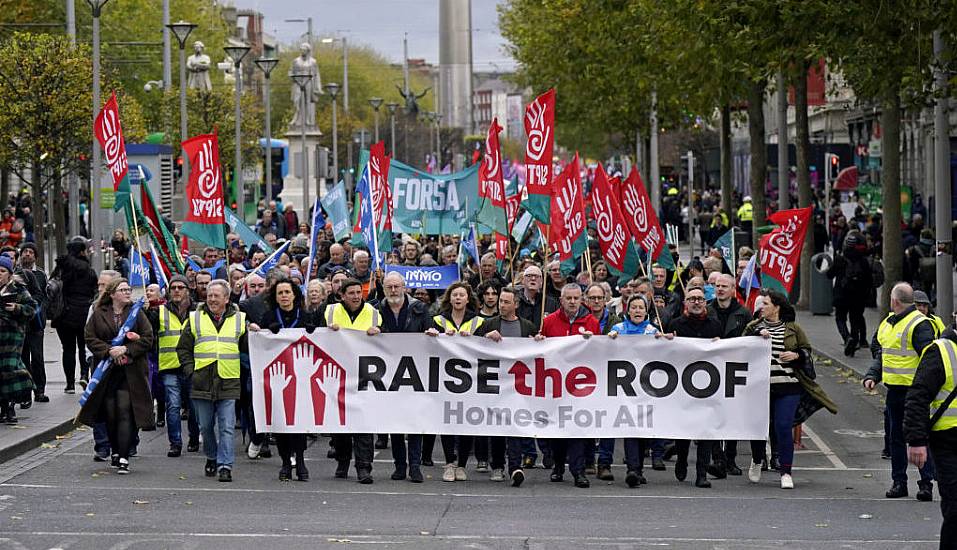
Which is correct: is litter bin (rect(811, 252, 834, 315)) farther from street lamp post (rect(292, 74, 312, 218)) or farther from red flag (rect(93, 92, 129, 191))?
street lamp post (rect(292, 74, 312, 218))

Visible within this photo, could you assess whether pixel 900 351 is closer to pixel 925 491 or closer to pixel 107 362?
pixel 925 491

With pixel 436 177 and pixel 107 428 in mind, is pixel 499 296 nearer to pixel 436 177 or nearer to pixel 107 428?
pixel 107 428

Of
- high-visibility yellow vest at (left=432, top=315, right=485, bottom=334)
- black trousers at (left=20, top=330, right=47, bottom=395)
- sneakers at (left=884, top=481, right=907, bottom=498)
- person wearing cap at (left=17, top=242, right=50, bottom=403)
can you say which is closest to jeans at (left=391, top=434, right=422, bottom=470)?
high-visibility yellow vest at (left=432, top=315, right=485, bottom=334)

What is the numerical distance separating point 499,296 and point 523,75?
155 feet

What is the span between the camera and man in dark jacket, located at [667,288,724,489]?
1354cm

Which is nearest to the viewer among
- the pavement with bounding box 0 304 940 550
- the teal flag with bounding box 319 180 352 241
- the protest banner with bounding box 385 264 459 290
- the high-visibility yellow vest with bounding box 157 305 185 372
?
the pavement with bounding box 0 304 940 550

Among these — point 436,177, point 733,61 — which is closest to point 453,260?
point 436,177

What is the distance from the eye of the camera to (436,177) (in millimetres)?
23156

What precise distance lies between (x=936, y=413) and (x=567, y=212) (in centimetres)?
925

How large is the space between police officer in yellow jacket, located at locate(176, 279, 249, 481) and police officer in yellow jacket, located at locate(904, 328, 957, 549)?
579 cm

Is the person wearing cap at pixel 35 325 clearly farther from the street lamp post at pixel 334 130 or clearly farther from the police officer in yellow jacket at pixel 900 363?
the street lamp post at pixel 334 130

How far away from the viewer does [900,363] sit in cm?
1313

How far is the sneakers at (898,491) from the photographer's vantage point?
41.9ft

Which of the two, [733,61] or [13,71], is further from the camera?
[13,71]
